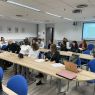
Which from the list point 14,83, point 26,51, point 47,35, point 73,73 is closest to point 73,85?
point 73,73

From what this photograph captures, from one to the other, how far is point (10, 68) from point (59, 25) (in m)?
8.21

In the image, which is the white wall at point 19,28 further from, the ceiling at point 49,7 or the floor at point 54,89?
the floor at point 54,89

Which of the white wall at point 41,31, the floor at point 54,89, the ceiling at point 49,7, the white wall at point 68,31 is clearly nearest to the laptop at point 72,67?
the floor at point 54,89

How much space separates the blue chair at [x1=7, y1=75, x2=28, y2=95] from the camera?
2136mm

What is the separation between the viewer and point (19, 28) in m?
13.1

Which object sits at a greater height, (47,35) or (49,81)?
(47,35)

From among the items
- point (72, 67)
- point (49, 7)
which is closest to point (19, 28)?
point (49, 7)

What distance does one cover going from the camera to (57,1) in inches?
199

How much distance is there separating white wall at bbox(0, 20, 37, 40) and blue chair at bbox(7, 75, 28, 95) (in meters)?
9.80

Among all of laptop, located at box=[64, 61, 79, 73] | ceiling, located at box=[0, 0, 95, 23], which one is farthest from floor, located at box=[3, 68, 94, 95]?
ceiling, located at box=[0, 0, 95, 23]

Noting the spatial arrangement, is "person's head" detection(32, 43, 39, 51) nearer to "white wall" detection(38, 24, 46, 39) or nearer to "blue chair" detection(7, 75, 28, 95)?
"blue chair" detection(7, 75, 28, 95)

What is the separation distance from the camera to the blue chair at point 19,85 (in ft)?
7.01

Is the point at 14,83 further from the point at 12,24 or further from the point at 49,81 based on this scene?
the point at 12,24

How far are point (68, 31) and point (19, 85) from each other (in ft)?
36.0
